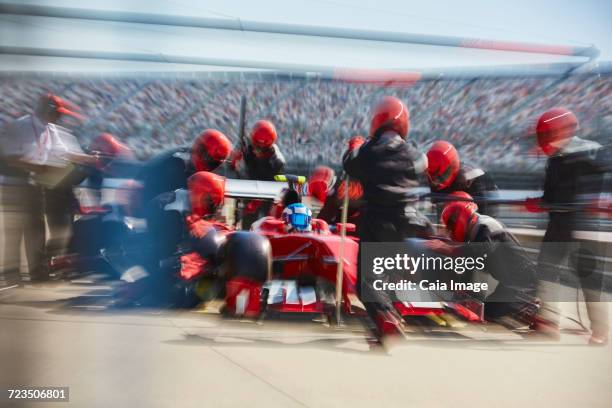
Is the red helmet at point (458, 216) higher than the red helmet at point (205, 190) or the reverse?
the reverse

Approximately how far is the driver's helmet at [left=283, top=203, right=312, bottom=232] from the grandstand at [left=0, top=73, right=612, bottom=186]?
0.34 meters

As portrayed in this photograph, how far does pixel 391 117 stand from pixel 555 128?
851mm

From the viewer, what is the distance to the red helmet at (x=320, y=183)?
319cm

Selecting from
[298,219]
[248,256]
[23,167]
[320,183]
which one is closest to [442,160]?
[298,219]

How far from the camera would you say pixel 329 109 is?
2.12m

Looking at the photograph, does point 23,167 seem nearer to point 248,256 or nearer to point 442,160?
point 248,256

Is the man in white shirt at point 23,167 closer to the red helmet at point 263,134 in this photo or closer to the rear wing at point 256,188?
→ the red helmet at point 263,134

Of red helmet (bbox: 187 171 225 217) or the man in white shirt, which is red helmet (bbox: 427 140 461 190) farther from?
the man in white shirt

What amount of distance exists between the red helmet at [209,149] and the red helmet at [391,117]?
3.03ft

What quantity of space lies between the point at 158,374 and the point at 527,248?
2.04m

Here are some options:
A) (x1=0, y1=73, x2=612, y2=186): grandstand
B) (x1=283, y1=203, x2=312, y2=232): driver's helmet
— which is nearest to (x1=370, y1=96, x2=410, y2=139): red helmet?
(x1=0, y1=73, x2=612, y2=186): grandstand

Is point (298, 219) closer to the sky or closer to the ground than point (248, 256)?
closer to the sky

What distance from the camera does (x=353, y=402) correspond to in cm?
159

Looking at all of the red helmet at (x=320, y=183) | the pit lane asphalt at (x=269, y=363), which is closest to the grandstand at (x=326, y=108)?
the red helmet at (x=320, y=183)
